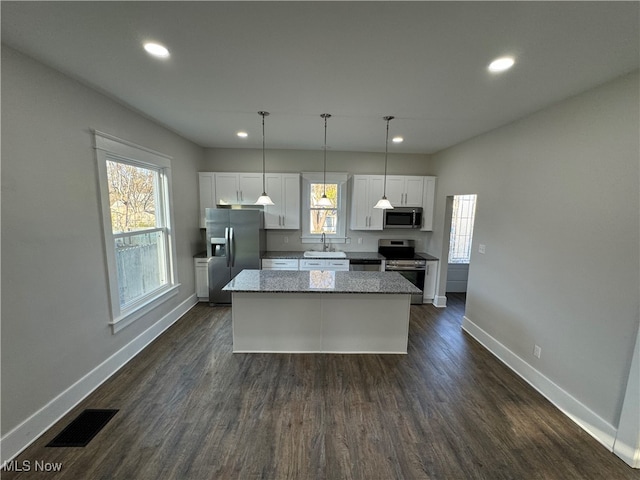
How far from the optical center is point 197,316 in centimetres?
406

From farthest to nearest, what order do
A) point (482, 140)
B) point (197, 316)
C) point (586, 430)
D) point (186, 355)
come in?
1. point (197, 316)
2. point (482, 140)
3. point (186, 355)
4. point (586, 430)

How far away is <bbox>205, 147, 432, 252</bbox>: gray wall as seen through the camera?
4.88m

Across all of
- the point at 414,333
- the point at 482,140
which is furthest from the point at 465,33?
the point at 414,333

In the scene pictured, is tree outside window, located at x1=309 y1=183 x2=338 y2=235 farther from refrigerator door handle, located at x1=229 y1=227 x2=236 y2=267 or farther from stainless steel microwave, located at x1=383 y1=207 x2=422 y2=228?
refrigerator door handle, located at x1=229 y1=227 x2=236 y2=267

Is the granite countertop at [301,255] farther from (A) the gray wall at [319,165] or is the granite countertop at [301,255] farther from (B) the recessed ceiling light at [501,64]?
(B) the recessed ceiling light at [501,64]

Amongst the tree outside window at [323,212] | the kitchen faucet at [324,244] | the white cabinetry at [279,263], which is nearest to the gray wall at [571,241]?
the tree outside window at [323,212]

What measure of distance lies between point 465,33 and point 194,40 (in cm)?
167

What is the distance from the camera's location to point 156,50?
1753mm

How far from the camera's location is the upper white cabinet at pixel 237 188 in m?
4.68

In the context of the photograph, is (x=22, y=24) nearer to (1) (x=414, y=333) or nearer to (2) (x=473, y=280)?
(1) (x=414, y=333)

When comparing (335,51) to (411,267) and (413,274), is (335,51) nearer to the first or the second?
(411,267)

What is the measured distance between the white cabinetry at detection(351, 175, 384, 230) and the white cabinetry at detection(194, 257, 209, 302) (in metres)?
2.81

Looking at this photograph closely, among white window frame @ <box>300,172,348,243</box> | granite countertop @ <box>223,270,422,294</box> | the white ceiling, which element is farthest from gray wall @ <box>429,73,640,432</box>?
white window frame @ <box>300,172,348,243</box>

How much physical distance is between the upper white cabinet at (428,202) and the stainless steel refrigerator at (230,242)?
10.1 ft
